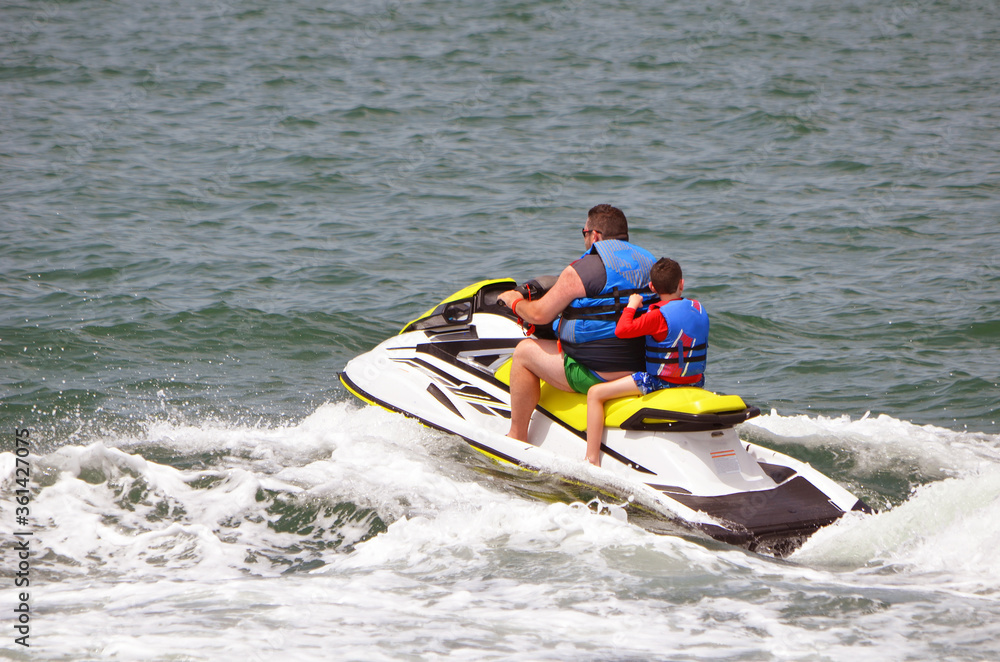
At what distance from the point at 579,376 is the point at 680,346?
622mm

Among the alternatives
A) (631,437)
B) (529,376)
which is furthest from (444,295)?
(631,437)

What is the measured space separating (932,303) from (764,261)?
2098 millimetres

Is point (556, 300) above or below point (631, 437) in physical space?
above

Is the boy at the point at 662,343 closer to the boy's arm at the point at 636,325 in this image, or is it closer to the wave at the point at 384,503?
the boy's arm at the point at 636,325

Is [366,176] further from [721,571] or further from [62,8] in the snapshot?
[62,8]

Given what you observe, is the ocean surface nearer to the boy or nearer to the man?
the boy

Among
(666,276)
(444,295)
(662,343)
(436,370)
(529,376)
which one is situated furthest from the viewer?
(444,295)

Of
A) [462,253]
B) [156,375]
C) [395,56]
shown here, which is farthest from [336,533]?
[395,56]

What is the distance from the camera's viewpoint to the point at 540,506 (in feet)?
17.1

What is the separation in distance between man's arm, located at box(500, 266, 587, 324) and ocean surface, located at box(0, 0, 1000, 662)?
94 cm

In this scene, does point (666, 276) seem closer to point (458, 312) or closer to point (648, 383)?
point (648, 383)

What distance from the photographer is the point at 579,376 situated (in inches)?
221

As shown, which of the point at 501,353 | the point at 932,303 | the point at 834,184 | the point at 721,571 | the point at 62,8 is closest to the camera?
the point at 721,571

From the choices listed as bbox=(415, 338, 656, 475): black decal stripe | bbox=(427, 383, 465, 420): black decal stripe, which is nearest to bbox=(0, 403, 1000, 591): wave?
bbox=(427, 383, 465, 420): black decal stripe
